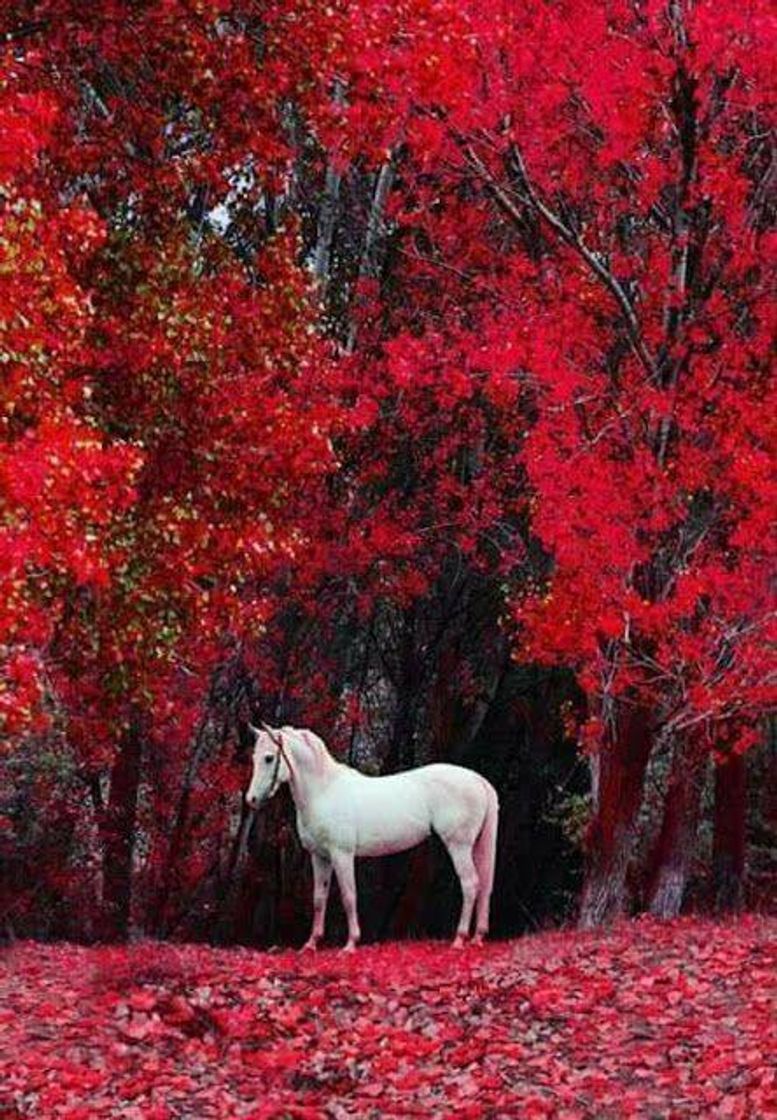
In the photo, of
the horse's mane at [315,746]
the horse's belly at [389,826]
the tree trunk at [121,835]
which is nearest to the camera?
the horse's mane at [315,746]

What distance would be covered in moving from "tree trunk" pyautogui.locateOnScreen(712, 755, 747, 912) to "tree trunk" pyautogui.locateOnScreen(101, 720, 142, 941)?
9.25 m

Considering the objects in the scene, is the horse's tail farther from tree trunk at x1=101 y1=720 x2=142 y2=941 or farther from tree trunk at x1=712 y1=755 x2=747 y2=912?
tree trunk at x1=101 y1=720 x2=142 y2=941

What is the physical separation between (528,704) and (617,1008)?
16.0 m

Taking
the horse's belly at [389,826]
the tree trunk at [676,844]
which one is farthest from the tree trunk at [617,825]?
the horse's belly at [389,826]

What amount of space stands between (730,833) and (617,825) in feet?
11.8

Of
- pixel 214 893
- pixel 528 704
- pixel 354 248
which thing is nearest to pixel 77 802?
pixel 214 893

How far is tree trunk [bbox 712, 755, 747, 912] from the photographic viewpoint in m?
23.6

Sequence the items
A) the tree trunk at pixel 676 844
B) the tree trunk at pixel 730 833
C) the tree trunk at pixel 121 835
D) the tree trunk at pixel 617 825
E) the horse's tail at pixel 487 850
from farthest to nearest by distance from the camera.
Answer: the tree trunk at pixel 121 835 → the tree trunk at pixel 730 833 → the tree trunk at pixel 676 844 → the tree trunk at pixel 617 825 → the horse's tail at pixel 487 850

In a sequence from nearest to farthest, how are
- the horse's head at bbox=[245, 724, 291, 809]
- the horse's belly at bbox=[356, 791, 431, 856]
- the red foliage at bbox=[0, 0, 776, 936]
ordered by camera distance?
the red foliage at bbox=[0, 0, 776, 936]
the horse's head at bbox=[245, 724, 291, 809]
the horse's belly at bbox=[356, 791, 431, 856]

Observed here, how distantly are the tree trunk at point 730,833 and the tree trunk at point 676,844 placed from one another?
103cm

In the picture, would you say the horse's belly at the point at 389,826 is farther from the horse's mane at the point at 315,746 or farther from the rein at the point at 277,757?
the rein at the point at 277,757

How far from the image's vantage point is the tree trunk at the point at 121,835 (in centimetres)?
2466

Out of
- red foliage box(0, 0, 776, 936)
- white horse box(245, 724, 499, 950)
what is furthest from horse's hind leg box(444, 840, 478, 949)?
red foliage box(0, 0, 776, 936)

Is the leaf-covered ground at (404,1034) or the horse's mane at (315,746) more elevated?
the horse's mane at (315,746)
